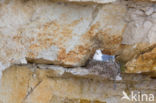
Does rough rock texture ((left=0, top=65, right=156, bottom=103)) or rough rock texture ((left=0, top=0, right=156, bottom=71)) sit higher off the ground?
rough rock texture ((left=0, top=0, right=156, bottom=71))

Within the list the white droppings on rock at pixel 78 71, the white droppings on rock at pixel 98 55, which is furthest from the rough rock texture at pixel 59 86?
the white droppings on rock at pixel 98 55

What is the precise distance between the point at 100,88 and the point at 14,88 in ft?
1.99

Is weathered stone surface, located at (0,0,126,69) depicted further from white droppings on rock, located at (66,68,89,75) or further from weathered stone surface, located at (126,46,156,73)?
weathered stone surface, located at (126,46,156,73)

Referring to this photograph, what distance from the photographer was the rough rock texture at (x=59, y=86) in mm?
1403

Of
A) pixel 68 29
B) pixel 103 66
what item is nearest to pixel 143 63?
pixel 103 66

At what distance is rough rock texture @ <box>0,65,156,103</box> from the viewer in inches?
55.2

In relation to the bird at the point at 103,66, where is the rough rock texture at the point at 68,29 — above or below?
above

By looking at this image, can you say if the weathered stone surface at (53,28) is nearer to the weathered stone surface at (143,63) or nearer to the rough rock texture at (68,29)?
the rough rock texture at (68,29)

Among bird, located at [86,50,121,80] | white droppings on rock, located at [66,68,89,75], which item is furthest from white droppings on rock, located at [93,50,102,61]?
white droppings on rock, located at [66,68,89,75]

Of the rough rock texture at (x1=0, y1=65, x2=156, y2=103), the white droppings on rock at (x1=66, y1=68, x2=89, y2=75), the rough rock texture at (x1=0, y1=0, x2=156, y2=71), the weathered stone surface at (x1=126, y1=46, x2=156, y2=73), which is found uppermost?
the rough rock texture at (x1=0, y1=0, x2=156, y2=71)

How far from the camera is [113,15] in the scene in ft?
4.34

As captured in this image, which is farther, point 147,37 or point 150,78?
point 150,78

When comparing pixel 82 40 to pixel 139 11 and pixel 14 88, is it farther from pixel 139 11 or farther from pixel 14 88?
pixel 14 88

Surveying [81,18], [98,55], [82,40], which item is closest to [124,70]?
[98,55]
